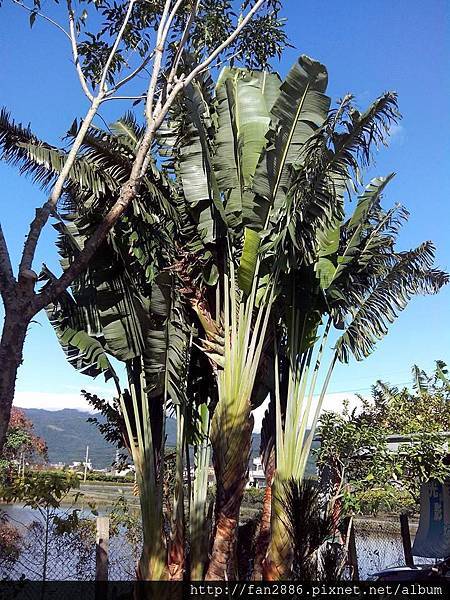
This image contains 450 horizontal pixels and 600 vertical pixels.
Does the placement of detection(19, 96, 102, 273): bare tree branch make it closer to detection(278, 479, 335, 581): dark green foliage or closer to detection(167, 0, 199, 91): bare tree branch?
detection(167, 0, 199, 91): bare tree branch

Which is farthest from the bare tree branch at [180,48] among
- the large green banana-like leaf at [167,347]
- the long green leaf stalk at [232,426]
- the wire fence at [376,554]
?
the wire fence at [376,554]

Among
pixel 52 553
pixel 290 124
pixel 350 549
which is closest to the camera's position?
pixel 52 553

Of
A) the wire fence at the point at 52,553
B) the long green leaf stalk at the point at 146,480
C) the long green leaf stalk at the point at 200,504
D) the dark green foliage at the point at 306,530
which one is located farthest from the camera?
the long green leaf stalk at the point at 200,504

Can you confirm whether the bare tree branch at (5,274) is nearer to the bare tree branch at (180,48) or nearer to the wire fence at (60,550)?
the bare tree branch at (180,48)

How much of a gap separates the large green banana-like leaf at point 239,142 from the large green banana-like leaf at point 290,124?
185mm

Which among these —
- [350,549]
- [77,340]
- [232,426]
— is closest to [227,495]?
[232,426]

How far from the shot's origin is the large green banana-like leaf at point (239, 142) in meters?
6.74

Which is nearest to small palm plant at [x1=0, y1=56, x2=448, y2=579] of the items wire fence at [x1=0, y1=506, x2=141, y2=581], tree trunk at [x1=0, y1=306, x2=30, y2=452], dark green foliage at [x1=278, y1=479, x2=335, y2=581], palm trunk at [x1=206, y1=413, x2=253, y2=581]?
palm trunk at [x1=206, y1=413, x2=253, y2=581]

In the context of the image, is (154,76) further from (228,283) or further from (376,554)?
(376,554)

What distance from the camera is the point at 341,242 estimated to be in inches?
305

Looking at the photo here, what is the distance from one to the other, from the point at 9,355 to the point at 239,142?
176 inches

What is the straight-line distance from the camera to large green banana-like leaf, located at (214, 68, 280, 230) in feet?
22.1

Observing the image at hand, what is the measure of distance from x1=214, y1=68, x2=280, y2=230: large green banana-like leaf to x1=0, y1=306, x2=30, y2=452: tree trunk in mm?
3860

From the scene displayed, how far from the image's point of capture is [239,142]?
6844 millimetres
